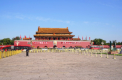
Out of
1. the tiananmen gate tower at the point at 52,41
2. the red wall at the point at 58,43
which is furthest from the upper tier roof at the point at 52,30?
the red wall at the point at 58,43

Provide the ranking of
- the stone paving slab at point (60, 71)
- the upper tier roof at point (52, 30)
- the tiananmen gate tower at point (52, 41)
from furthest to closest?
1. the upper tier roof at point (52, 30)
2. the tiananmen gate tower at point (52, 41)
3. the stone paving slab at point (60, 71)

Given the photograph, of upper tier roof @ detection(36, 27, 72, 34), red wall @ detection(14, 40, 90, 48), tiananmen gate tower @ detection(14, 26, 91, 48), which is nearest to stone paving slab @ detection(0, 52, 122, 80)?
tiananmen gate tower @ detection(14, 26, 91, 48)

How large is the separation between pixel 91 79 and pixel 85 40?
5588 cm

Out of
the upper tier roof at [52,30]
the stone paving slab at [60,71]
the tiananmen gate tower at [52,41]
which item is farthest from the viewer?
the upper tier roof at [52,30]

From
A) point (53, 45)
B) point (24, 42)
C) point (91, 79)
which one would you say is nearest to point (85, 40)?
point (53, 45)

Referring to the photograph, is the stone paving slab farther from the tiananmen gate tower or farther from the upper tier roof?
the upper tier roof

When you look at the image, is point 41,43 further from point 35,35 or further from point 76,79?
point 76,79

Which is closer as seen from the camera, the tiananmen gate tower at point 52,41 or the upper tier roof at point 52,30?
the tiananmen gate tower at point 52,41

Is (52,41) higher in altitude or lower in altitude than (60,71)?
higher

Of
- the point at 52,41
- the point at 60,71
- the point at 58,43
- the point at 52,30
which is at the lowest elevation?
the point at 60,71

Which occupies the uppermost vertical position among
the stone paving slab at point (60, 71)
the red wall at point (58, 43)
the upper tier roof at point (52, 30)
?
the upper tier roof at point (52, 30)

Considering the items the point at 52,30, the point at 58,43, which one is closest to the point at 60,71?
the point at 58,43

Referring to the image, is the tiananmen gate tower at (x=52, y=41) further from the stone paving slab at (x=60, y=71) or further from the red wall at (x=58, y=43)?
the stone paving slab at (x=60, y=71)

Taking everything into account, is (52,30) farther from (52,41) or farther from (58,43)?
(58,43)
